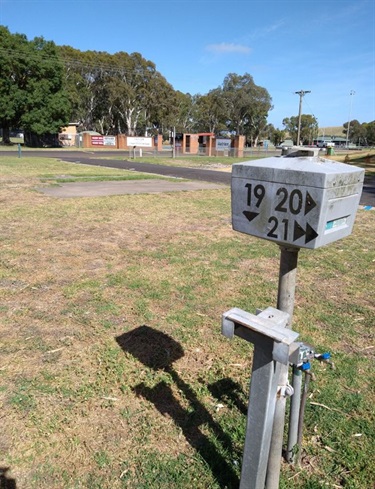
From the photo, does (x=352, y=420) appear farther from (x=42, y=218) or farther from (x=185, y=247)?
(x=42, y=218)

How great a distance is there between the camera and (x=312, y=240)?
1.43m

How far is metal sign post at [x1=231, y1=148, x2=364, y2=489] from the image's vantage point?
1.39 m

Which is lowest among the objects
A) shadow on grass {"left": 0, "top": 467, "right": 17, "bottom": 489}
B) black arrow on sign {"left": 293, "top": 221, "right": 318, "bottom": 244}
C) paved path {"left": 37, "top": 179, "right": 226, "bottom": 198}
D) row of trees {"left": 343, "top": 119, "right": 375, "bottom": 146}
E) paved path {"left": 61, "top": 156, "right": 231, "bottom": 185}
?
shadow on grass {"left": 0, "top": 467, "right": 17, "bottom": 489}

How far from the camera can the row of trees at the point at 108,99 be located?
4453 cm

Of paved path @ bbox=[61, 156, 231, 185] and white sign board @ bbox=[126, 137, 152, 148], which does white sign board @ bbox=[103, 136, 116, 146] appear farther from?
paved path @ bbox=[61, 156, 231, 185]

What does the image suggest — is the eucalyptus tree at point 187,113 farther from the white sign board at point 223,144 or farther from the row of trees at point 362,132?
the row of trees at point 362,132

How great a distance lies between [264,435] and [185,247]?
15.3ft

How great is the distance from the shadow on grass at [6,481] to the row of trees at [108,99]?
47800mm

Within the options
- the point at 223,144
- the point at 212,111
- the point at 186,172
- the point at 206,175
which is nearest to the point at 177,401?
the point at 206,175

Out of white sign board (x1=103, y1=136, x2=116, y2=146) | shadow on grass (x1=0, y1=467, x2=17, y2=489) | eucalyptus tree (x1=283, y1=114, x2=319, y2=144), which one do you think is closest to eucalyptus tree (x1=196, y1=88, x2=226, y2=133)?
eucalyptus tree (x1=283, y1=114, x2=319, y2=144)

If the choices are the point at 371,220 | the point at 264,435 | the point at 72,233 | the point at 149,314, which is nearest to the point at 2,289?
the point at 149,314

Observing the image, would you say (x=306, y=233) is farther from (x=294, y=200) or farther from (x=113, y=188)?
(x=113, y=188)

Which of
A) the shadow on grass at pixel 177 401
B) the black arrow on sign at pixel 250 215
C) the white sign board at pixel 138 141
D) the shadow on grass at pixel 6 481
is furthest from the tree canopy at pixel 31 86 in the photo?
the black arrow on sign at pixel 250 215

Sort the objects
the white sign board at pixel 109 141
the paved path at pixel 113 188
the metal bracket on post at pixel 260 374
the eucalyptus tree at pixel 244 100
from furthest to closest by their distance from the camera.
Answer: the eucalyptus tree at pixel 244 100 < the white sign board at pixel 109 141 < the paved path at pixel 113 188 < the metal bracket on post at pixel 260 374
